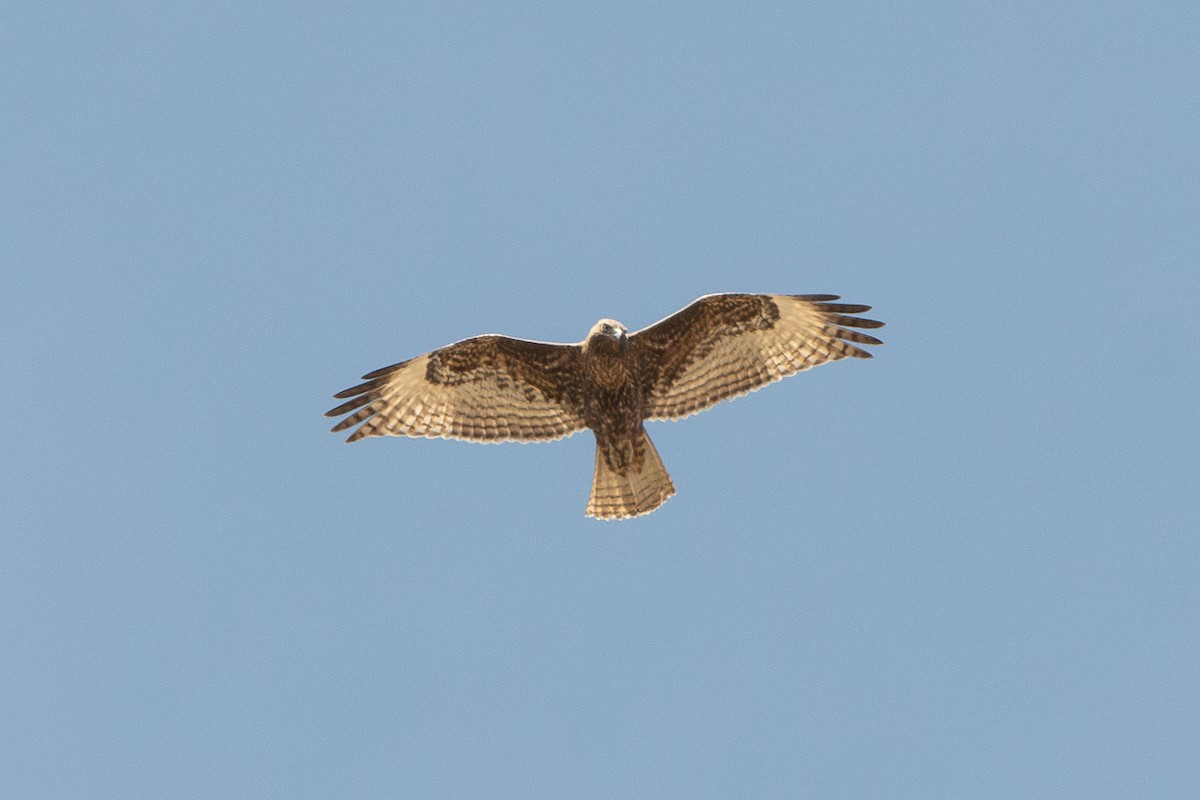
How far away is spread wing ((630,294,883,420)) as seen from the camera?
16.4 m

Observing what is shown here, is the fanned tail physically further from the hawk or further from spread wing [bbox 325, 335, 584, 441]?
spread wing [bbox 325, 335, 584, 441]

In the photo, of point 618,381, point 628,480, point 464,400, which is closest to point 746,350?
point 618,381

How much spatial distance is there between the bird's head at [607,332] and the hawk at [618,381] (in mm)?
250

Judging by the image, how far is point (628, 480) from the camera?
16.4 m

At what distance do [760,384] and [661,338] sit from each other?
1.15 metres

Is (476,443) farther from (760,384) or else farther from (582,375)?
(760,384)

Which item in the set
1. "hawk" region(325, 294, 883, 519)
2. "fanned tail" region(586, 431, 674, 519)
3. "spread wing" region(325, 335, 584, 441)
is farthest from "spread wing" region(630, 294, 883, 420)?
"spread wing" region(325, 335, 584, 441)

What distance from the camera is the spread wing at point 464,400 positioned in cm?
1653

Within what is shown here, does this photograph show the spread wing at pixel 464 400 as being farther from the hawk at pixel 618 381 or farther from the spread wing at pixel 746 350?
the spread wing at pixel 746 350

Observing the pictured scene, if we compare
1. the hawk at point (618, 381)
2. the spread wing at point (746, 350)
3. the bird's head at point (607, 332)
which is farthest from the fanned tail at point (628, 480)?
the bird's head at point (607, 332)

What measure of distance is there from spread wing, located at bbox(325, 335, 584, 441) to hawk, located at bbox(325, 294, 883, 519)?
0.01 metres

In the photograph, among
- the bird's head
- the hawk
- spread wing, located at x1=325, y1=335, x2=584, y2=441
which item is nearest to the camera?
the bird's head

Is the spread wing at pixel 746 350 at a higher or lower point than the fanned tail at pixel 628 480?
higher

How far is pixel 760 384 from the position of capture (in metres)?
16.6
